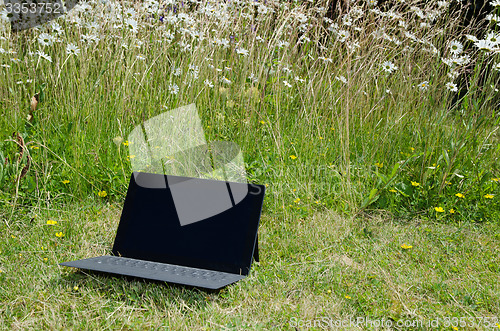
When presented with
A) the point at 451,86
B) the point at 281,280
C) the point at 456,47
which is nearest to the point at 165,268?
the point at 281,280

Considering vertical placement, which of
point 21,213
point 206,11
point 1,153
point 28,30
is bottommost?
point 21,213

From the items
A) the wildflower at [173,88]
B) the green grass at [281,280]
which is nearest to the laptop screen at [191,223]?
the green grass at [281,280]

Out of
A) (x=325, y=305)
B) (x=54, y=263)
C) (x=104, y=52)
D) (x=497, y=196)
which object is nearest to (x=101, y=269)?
(x=54, y=263)

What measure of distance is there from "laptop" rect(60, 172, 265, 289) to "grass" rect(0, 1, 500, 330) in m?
0.10

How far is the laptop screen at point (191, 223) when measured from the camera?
7.39 ft

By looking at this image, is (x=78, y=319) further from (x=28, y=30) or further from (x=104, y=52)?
(x=28, y=30)

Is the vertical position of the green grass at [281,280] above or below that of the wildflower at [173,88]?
below

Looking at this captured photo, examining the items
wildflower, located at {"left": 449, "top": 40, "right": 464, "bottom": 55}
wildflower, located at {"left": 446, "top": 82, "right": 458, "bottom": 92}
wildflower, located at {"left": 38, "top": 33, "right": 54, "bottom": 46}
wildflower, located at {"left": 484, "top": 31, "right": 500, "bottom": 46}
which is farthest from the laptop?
wildflower, located at {"left": 449, "top": 40, "right": 464, "bottom": 55}

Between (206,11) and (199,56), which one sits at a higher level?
(206,11)

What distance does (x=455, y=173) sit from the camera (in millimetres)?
3107

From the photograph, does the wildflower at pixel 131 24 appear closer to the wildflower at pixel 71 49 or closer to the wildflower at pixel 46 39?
the wildflower at pixel 71 49

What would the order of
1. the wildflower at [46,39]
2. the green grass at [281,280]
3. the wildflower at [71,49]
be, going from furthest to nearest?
the wildflower at [71,49] → the wildflower at [46,39] → the green grass at [281,280]

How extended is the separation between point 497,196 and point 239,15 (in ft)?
7.32

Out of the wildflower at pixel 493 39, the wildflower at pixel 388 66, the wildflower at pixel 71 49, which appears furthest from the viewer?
the wildflower at pixel 388 66
